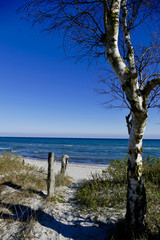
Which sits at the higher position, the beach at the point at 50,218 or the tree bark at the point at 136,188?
the tree bark at the point at 136,188

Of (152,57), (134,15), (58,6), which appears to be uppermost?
(134,15)

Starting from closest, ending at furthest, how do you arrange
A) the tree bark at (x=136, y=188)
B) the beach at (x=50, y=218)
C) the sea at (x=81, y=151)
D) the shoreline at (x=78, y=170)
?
the tree bark at (x=136, y=188)
the beach at (x=50, y=218)
the shoreline at (x=78, y=170)
the sea at (x=81, y=151)

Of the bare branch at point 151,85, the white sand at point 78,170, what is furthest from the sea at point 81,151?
the bare branch at point 151,85

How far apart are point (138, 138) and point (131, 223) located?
195cm

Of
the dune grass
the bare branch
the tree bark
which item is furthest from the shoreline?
the bare branch

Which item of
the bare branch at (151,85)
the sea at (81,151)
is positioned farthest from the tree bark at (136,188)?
the sea at (81,151)

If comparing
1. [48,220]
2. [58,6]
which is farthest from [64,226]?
[58,6]

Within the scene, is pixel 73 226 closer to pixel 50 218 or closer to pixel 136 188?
pixel 50 218

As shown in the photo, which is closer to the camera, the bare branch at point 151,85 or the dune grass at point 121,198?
the bare branch at point 151,85

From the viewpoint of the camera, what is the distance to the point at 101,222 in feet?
13.4

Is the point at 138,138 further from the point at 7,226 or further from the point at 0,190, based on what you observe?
the point at 0,190

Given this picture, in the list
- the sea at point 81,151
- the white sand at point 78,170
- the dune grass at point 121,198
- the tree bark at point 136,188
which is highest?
the tree bark at point 136,188

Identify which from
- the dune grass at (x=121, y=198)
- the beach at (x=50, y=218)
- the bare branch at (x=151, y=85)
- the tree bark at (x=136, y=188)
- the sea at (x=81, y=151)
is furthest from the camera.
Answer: the sea at (x=81, y=151)

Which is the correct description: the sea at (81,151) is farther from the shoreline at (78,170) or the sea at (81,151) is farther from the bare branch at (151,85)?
the bare branch at (151,85)
